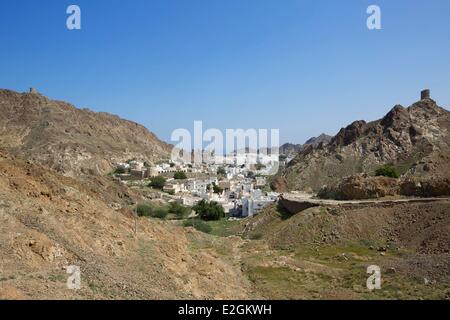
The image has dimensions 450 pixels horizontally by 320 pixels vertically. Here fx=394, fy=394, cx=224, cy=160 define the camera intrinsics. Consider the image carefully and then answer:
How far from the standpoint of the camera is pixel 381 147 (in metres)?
53.0

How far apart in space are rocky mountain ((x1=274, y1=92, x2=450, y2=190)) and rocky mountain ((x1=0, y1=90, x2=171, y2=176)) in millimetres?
29551

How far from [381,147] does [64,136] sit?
5418 cm

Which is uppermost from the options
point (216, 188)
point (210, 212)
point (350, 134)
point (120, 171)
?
point (350, 134)

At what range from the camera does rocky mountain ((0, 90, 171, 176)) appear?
6397 centimetres

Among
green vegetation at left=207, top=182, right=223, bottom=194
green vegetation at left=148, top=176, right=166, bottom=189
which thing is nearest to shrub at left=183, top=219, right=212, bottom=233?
green vegetation at left=207, top=182, right=223, bottom=194

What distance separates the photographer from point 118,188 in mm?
42094

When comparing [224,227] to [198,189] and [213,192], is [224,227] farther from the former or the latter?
[198,189]

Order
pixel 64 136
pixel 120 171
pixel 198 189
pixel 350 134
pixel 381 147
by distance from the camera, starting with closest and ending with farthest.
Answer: pixel 381 147 < pixel 198 189 < pixel 350 134 < pixel 120 171 < pixel 64 136

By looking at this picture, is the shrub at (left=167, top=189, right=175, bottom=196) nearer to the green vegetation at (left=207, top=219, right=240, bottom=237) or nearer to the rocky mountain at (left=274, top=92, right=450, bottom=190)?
the rocky mountain at (left=274, top=92, right=450, bottom=190)

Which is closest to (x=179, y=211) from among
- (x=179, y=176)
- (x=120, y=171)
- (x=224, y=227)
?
(x=224, y=227)

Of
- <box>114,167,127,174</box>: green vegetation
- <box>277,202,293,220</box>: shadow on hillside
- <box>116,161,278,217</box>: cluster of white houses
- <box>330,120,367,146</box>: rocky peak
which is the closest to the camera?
<box>277,202,293,220</box>: shadow on hillside
